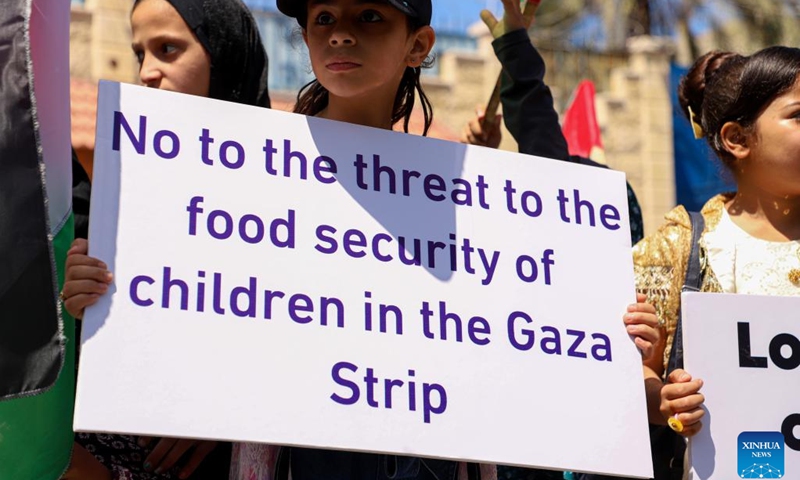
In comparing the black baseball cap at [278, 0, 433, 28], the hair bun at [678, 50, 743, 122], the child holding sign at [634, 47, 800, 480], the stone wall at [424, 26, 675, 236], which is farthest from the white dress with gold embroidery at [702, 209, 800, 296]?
the stone wall at [424, 26, 675, 236]

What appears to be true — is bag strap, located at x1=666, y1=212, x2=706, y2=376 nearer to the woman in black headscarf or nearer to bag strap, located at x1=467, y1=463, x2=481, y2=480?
bag strap, located at x1=467, y1=463, x2=481, y2=480

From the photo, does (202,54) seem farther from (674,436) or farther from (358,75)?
(674,436)

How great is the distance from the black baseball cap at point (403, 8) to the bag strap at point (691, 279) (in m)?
0.86

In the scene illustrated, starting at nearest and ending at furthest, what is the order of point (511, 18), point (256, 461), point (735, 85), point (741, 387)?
1. point (256, 461)
2. point (741, 387)
3. point (735, 85)
4. point (511, 18)

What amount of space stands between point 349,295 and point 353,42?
554 millimetres

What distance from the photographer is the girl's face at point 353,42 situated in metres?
2.86

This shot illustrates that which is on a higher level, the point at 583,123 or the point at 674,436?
the point at 583,123

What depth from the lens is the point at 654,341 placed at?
292cm

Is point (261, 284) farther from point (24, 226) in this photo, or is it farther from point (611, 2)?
point (611, 2)

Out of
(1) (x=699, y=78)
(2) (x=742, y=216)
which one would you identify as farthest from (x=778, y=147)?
(1) (x=699, y=78)

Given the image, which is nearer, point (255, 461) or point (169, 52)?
point (255, 461)

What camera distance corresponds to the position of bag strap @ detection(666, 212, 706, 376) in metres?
3.20

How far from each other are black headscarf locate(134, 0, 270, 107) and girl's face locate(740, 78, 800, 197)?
1296mm

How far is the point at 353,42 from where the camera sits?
2854mm
